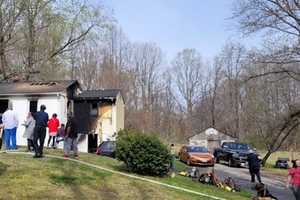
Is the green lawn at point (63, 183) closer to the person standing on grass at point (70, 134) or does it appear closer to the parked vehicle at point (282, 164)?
the person standing on grass at point (70, 134)

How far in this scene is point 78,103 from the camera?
43.9 meters

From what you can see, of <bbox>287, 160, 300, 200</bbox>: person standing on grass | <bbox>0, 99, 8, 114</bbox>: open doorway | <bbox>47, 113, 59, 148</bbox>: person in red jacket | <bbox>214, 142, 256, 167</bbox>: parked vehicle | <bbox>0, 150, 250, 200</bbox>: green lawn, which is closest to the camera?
<bbox>0, 150, 250, 200</bbox>: green lawn

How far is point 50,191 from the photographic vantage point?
15273 millimetres

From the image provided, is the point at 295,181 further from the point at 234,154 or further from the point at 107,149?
the point at 234,154

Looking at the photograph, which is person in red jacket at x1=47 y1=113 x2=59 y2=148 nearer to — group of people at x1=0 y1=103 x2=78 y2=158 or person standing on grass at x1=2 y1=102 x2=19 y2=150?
group of people at x1=0 y1=103 x2=78 y2=158

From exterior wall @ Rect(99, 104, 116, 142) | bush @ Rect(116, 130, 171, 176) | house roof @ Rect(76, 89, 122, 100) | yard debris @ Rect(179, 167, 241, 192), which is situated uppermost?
house roof @ Rect(76, 89, 122, 100)

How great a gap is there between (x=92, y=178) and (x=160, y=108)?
67.4 metres

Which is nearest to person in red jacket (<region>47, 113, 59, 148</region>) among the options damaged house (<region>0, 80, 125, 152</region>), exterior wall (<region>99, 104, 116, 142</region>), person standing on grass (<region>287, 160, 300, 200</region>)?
person standing on grass (<region>287, 160, 300, 200</region>)

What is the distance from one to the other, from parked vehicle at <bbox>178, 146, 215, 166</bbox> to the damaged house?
6.44 meters

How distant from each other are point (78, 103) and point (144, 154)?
23997 mm

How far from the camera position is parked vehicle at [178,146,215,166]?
123ft

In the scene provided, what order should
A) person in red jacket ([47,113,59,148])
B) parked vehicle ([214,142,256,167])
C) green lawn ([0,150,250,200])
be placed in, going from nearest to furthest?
green lawn ([0,150,250,200]), person in red jacket ([47,113,59,148]), parked vehicle ([214,142,256,167])

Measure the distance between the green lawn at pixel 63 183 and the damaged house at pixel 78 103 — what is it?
2068 centimetres

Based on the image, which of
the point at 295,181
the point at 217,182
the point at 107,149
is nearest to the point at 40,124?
the point at 295,181
